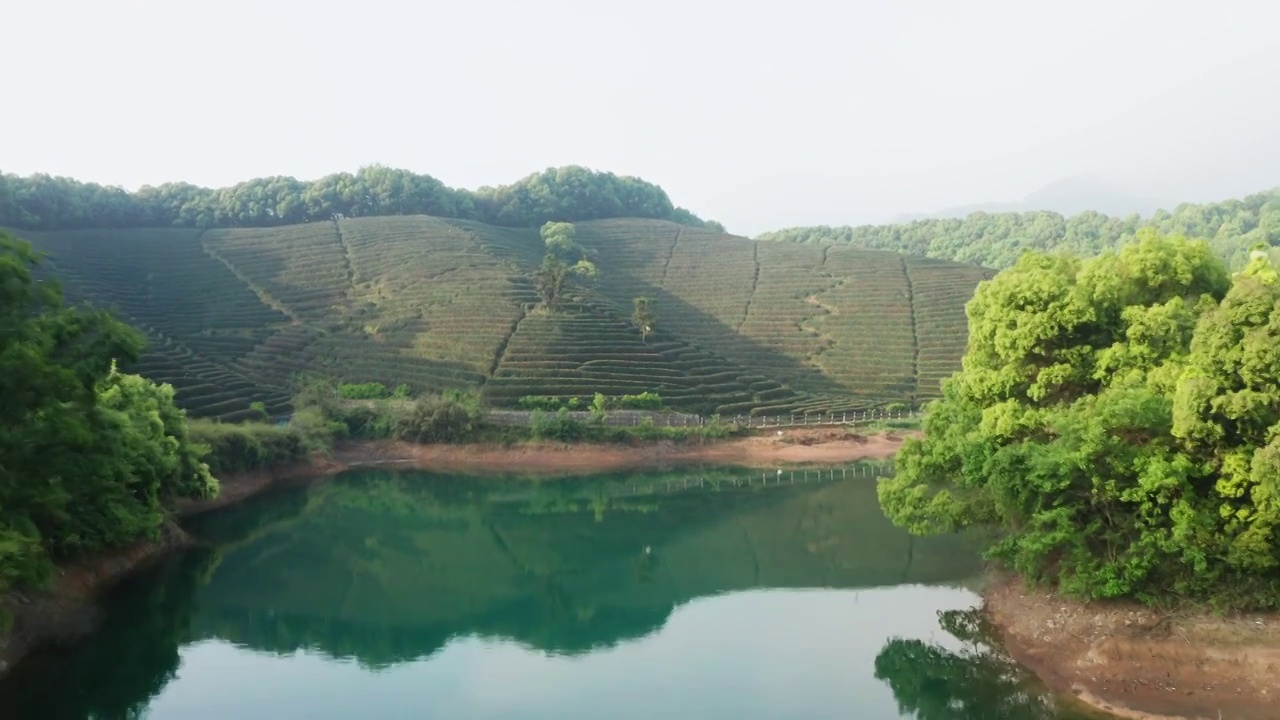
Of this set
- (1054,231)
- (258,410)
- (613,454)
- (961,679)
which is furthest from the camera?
(1054,231)

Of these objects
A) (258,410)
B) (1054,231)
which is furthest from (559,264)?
(1054,231)

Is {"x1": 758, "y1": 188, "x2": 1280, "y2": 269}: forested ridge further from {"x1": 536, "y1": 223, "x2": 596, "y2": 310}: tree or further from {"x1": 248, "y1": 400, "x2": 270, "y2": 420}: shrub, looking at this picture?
{"x1": 248, "y1": 400, "x2": 270, "y2": 420}: shrub

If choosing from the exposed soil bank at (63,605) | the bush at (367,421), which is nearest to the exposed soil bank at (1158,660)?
the exposed soil bank at (63,605)

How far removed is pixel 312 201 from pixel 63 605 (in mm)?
74433

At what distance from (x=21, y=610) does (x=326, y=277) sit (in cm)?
5290

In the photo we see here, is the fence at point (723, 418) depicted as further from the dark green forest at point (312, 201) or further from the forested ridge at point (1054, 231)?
the forested ridge at point (1054, 231)

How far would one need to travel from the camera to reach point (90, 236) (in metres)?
72.9

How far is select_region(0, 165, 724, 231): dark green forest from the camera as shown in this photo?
247ft

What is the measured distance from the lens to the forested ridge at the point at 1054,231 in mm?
102125

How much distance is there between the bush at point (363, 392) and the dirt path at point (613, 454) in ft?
14.3

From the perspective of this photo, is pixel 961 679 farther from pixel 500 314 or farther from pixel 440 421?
pixel 500 314

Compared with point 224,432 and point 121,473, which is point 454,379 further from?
point 121,473

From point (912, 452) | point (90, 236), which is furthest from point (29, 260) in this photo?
point (90, 236)

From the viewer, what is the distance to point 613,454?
47062 mm
